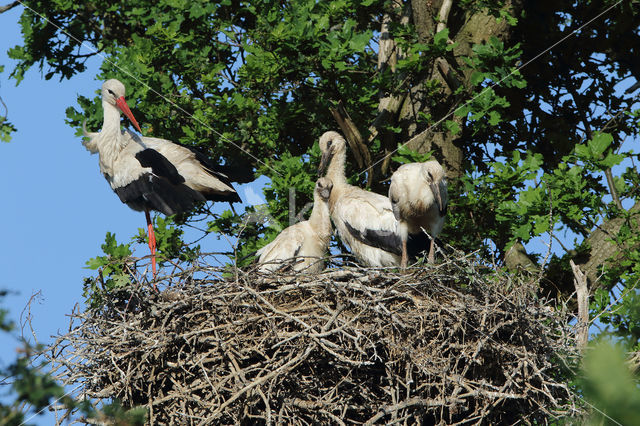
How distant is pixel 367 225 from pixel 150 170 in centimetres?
211

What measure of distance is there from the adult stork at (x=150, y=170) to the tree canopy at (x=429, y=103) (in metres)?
0.30

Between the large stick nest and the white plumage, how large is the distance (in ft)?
5.85

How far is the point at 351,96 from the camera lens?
8.84m

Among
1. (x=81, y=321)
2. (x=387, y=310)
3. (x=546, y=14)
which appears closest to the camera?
(x=387, y=310)

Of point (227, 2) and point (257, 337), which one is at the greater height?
point (227, 2)

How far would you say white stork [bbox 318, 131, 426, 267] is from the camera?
7.52 m

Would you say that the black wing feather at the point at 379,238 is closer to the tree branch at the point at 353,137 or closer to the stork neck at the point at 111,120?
the tree branch at the point at 353,137

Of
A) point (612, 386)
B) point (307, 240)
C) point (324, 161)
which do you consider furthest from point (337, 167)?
point (612, 386)

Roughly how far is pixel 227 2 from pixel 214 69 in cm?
86

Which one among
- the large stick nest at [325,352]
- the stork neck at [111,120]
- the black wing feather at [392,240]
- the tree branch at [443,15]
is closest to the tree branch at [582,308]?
the large stick nest at [325,352]

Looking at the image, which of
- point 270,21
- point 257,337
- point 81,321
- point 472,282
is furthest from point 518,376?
point 270,21

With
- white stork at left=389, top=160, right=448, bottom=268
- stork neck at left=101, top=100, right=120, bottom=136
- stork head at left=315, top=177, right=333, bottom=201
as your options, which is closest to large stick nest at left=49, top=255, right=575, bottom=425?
white stork at left=389, top=160, right=448, bottom=268

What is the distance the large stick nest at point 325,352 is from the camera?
5.20 meters

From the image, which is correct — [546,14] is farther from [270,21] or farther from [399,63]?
[270,21]
